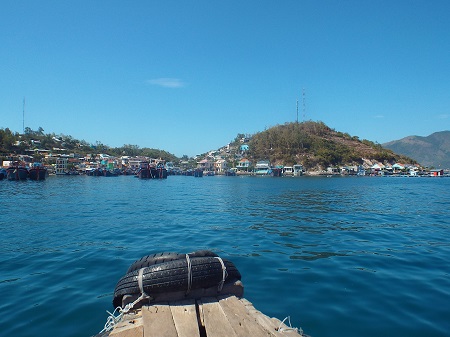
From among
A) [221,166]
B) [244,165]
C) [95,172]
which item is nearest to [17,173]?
[95,172]

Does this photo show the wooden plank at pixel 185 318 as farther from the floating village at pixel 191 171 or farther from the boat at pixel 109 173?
the boat at pixel 109 173

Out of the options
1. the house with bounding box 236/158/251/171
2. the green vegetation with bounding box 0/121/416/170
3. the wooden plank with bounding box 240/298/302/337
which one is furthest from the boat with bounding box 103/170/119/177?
the wooden plank with bounding box 240/298/302/337

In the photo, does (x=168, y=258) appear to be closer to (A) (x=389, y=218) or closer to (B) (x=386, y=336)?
(B) (x=386, y=336)

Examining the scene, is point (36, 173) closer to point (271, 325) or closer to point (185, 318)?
point (185, 318)

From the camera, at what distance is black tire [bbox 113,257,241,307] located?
4.56 m

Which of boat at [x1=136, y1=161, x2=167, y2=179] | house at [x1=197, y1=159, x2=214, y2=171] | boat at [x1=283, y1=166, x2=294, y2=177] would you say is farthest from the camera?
house at [x1=197, y1=159, x2=214, y2=171]

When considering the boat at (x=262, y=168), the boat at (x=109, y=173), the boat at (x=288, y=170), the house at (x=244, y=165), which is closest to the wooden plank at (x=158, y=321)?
the boat at (x=109, y=173)

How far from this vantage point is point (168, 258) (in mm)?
5238

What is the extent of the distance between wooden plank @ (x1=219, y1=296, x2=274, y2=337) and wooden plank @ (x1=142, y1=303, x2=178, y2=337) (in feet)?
2.52

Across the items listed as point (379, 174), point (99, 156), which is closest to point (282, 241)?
point (379, 174)

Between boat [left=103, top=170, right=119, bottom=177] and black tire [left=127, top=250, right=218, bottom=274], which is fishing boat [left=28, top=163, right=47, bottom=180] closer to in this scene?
boat [left=103, top=170, right=119, bottom=177]

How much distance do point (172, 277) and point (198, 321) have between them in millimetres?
856

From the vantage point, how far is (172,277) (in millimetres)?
4594

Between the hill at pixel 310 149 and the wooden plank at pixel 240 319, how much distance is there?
14901 cm
